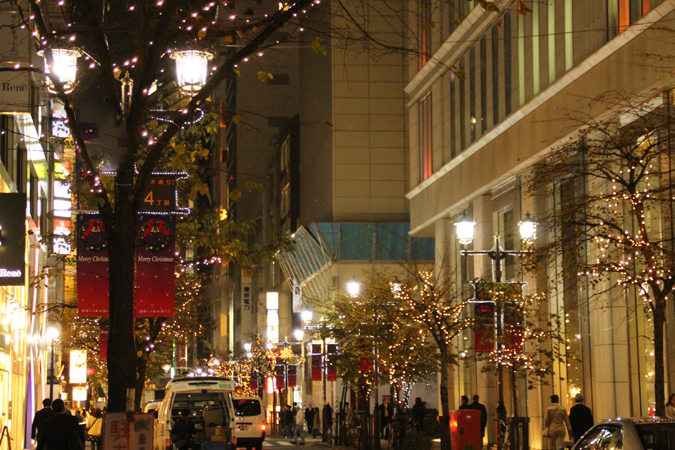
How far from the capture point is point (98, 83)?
14.2 meters

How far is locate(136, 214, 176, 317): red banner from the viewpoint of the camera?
47.7ft

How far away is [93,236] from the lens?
14.0m

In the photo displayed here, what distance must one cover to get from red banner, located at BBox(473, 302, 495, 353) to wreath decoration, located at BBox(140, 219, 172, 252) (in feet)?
43.1

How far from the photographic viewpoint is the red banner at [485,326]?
86.3ft

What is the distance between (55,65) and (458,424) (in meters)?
16.1

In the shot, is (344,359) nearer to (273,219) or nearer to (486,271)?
(486,271)

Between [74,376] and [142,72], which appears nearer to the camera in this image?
[142,72]

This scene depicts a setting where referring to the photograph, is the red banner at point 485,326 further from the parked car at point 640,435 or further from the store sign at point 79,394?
the store sign at point 79,394

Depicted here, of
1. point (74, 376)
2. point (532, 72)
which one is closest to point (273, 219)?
point (74, 376)

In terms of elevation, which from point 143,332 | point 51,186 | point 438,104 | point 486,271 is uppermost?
point 438,104

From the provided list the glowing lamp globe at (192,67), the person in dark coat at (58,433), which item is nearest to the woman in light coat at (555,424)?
the person in dark coat at (58,433)

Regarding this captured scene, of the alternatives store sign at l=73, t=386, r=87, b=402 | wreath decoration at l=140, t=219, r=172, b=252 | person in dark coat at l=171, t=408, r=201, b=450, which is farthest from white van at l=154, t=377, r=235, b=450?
store sign at l=73, t=386, r=87, b=402

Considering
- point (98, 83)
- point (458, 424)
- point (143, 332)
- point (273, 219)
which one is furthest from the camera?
point (273, 219)

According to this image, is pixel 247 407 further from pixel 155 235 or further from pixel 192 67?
pixel 192 67
